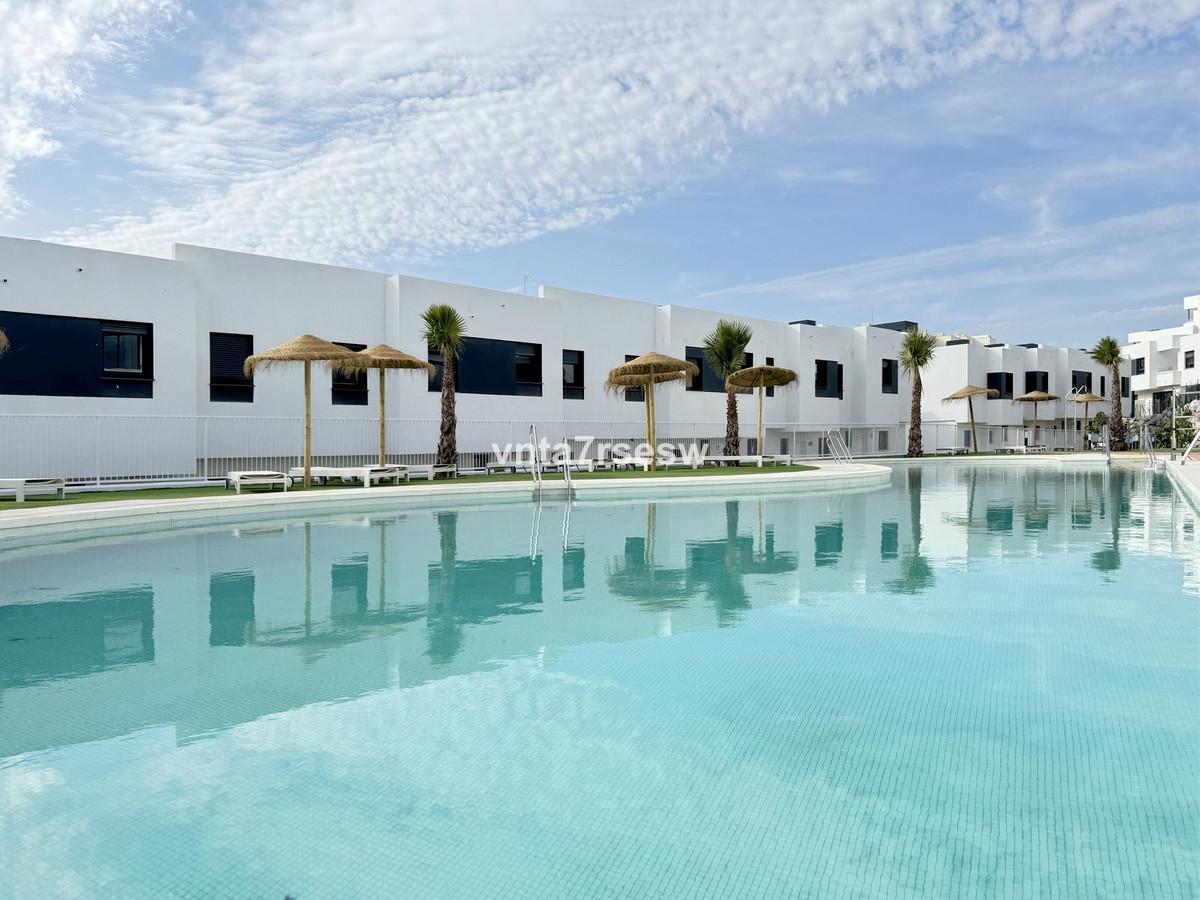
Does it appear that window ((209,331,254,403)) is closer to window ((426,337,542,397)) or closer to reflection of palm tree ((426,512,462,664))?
window ((426,337,542,397))

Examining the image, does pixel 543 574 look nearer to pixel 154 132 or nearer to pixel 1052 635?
pixel 1052 635

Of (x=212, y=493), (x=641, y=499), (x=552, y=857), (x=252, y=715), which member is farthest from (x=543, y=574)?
(x=212, y=493)

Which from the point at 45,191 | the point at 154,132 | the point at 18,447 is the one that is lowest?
the point at 18,447

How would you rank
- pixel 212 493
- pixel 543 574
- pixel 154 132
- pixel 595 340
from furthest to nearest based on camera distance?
pixel 595 340 → pixel 154 132 → pixel 212 493 → pixel 543 574

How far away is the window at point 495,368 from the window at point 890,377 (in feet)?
64.0

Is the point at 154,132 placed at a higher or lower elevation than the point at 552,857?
higher

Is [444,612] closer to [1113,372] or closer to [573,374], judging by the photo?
[573,374]

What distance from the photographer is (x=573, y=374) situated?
2620 cm

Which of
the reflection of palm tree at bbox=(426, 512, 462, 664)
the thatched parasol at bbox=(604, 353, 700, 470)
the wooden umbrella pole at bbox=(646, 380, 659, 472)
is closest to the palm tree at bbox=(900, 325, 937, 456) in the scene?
the thatched parasol at bbox=(604, 353, 700, 470)

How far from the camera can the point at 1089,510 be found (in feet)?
44.4

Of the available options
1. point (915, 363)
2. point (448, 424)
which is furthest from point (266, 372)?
point (915, 363)

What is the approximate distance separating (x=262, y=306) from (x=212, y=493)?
19.9 feet

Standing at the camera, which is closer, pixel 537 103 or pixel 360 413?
pixel 537 103

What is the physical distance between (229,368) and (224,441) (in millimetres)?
1792
